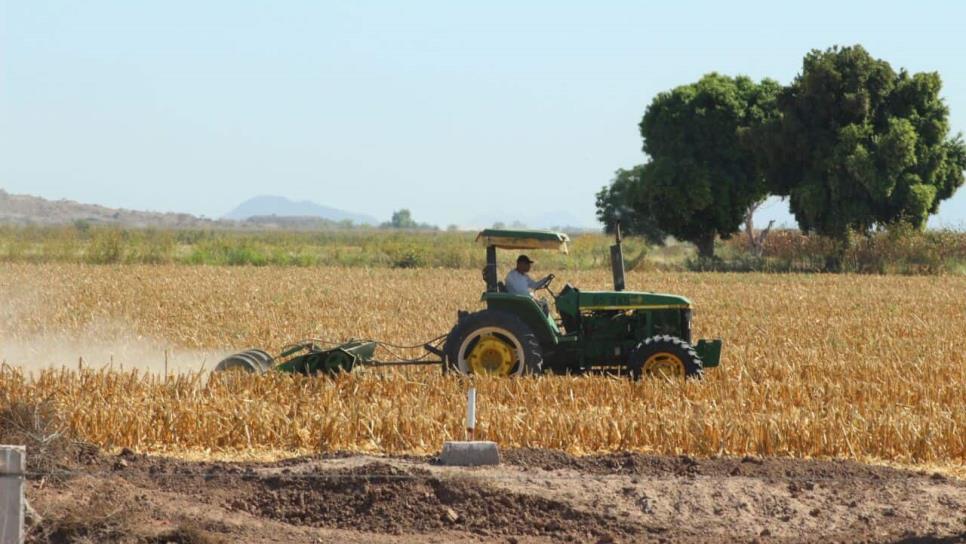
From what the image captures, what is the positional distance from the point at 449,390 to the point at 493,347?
984mm

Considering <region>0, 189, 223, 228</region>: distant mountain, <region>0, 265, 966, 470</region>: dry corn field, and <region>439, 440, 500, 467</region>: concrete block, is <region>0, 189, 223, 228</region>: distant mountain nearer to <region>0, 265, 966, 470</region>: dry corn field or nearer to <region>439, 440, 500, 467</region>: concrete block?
<region>0, 265, 966, 470</region>: dry corn field

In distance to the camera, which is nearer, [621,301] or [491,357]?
[491,357]

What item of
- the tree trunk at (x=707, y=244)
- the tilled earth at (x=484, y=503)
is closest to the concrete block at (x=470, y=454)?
the tilled earth at (x=484, y=503)

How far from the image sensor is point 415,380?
45.0ft

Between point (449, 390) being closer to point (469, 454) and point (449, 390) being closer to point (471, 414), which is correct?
point (471, 414)

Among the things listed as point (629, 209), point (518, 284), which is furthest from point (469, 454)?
point (629, 209)

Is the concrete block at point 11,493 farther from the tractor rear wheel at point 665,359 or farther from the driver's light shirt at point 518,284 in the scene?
the tractor rear wheel at point 665,359

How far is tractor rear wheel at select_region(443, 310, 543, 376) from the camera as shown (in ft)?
44.7

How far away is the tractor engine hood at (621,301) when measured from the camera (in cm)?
1399

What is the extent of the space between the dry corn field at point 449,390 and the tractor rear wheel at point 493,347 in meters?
0.39

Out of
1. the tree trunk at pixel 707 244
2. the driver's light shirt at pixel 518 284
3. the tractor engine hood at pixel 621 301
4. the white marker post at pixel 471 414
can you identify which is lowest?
the white marker post at pixel 471 414

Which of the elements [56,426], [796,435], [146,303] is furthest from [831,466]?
[146,303]

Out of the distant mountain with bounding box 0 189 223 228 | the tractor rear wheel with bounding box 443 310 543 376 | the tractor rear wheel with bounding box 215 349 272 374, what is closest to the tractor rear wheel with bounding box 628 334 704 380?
the tractor rear wheel with bounding box 443 310 543 376

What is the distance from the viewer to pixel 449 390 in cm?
1297
